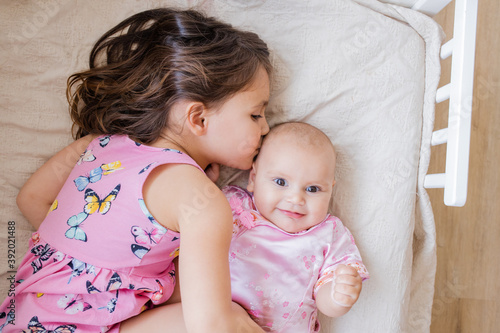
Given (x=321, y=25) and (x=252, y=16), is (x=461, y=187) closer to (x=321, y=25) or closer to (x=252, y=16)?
(x=321, y=25)

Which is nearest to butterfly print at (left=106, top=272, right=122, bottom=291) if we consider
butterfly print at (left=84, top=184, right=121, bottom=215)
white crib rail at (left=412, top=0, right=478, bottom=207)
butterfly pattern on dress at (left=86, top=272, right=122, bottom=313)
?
butterfly pattern on dress at (left=86, top=272, right=122, bottom=313)

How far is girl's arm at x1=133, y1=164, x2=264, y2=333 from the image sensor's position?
731mm

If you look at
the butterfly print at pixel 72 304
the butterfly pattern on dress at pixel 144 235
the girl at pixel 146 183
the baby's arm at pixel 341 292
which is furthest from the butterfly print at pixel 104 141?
the baby's arm at pixel 341 292

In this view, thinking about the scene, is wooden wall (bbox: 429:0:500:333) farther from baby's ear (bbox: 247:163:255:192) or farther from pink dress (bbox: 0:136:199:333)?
pink dress (bbox: 0:136:199:333)

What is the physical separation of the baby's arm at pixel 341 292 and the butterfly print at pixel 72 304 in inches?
20.9

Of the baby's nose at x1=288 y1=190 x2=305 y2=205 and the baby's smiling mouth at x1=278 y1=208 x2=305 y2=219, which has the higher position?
the baby's nose at x1=288 y1=190 x2=305 y2=205

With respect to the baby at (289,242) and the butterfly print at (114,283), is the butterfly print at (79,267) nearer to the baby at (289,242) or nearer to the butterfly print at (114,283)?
the butterfly print at (114,283)

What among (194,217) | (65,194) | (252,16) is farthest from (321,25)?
(65,194)

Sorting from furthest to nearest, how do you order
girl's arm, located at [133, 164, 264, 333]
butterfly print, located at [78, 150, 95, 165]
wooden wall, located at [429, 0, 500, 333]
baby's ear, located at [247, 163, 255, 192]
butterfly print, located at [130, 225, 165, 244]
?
wooden wall, located at [429, 0, 500, 333], baby's ear, located at [247, 163, 255, 192], butterfly print, located at [78, 150, 95, 165], butterfly print, located at [130, 225, 165, 244], girl's arm, located at [133, 164, 264, 333]

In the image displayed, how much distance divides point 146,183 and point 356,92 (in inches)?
25.0

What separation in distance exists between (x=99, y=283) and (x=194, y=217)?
279 mm

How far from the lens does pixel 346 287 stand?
910 mm

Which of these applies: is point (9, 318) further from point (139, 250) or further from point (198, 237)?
point (198, 237)

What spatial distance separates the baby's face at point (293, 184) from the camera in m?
0.97
